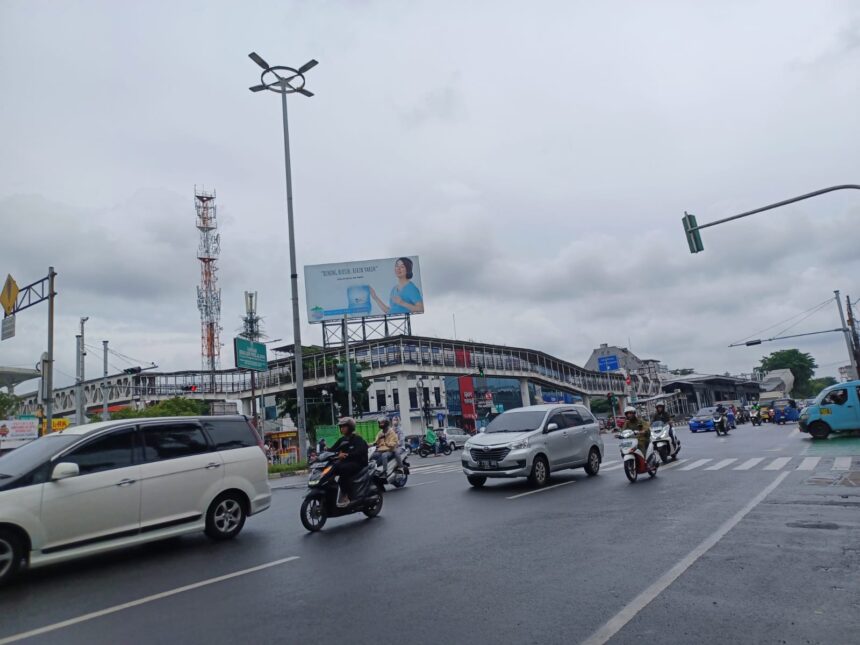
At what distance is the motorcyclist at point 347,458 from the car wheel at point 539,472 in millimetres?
4353

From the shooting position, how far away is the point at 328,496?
29.6ft

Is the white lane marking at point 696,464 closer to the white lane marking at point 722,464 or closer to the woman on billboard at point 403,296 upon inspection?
the white lane marking at point 722,464

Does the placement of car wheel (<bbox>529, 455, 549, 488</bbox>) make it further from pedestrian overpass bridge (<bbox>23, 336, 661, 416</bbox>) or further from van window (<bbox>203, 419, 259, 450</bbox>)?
pedestrian overpass bridge (<bbox>23, 336, 661, 416</bbox>)

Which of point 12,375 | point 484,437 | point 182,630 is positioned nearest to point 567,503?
point 484,437

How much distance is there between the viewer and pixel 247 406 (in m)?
71.2

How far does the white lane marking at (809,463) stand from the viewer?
43.0ft

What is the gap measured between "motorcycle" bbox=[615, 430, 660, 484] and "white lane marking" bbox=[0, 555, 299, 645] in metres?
7.81

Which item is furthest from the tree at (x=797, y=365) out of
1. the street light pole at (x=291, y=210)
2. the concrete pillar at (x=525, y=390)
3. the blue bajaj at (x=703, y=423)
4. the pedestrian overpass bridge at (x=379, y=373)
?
the street light pole at (x=291, y=210)

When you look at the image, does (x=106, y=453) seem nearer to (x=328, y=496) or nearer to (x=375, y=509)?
(x=328, y=496)

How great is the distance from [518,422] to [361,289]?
1453 inches

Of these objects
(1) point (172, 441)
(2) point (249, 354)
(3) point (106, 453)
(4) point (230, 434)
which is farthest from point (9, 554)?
(2) point (249, 354)

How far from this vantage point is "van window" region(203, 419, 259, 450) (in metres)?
8.66

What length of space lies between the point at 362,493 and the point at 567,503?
334cm

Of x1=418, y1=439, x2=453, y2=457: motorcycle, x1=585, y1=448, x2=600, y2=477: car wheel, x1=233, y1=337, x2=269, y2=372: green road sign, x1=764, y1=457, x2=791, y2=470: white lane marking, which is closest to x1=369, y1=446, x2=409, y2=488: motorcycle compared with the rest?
x1=585, y1=448, x2=600, y2=477: car wheel
